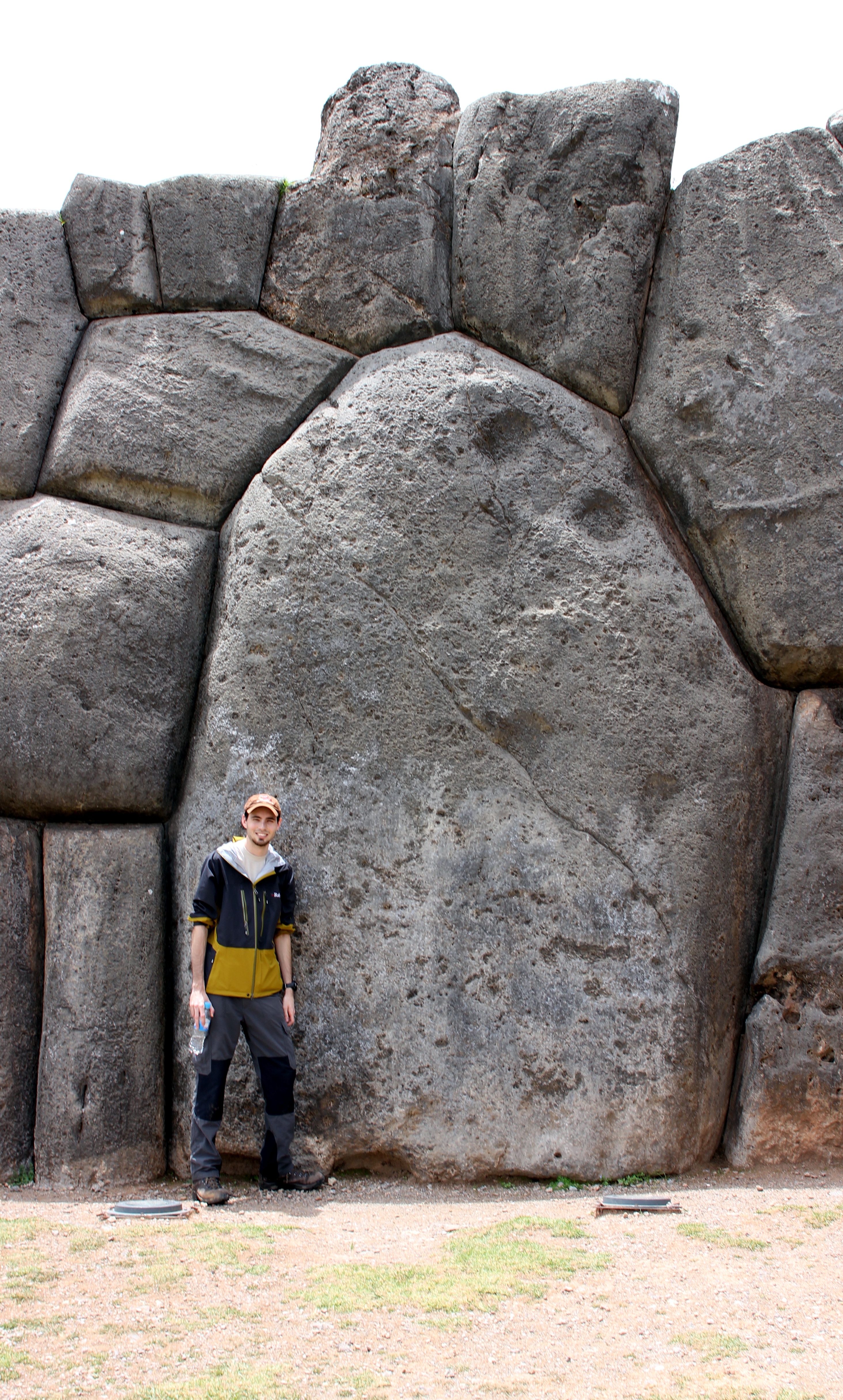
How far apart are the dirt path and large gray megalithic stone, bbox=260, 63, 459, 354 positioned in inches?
153

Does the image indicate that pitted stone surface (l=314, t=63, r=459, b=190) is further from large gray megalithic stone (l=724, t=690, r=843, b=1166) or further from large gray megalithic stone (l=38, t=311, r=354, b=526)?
large gray megalithic stone (l=724, t=690, r=843, b=1166)

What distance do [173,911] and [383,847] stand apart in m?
1.04

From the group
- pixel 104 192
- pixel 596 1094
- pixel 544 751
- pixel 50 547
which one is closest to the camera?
pixel 596 1094

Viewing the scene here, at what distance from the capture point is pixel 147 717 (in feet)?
15.4

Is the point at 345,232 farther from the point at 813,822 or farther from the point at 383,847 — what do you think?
the point at 813,822

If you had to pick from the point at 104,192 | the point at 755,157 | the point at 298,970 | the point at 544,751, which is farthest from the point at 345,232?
the point at 298,970

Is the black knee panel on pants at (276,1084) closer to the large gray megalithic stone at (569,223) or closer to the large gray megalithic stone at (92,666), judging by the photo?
the large gray megalithic stone at (92,666)

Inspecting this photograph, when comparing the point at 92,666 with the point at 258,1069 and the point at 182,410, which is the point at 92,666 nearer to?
the point at 182,410

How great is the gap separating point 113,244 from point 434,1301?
477 cm

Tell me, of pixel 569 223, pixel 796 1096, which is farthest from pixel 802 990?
pixel 569 223

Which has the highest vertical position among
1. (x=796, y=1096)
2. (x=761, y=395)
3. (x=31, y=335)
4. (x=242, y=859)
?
(x=31, y=335)

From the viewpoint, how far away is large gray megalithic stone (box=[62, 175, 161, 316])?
5070mm

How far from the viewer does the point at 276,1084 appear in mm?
4117

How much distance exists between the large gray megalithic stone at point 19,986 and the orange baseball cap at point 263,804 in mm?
1193
